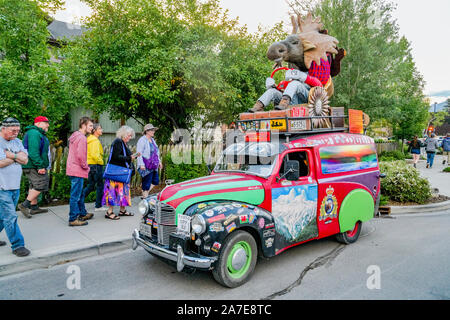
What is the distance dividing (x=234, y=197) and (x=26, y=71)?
24.6ft

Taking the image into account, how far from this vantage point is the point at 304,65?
6312 millimetres

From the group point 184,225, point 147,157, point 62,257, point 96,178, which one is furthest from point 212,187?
point 96,178

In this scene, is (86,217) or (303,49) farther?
(86,217)

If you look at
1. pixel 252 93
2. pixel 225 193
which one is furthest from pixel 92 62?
pixel 225 193

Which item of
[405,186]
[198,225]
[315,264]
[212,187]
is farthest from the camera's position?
[405,186]

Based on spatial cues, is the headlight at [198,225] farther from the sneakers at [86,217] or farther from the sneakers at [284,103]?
the sneakers at [86,217]

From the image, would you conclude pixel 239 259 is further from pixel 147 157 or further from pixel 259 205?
pixel 147 157

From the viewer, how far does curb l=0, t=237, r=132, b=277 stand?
14.0ft

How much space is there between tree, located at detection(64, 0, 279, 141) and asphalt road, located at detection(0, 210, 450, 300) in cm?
638

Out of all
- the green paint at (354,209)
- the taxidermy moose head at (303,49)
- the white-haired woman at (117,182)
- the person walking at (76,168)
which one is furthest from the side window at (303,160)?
the person walking at (76,168)

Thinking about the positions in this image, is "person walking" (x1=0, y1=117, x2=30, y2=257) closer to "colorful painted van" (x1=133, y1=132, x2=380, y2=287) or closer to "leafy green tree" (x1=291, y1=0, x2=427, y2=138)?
"colorful painted van" (x1=133, y1=132, x2=380, y2=287)

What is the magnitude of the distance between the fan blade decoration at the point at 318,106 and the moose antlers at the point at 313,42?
2.91ft

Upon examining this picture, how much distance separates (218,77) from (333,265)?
7519 millimetres

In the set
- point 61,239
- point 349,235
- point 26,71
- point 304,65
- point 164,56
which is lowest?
point 349,235
